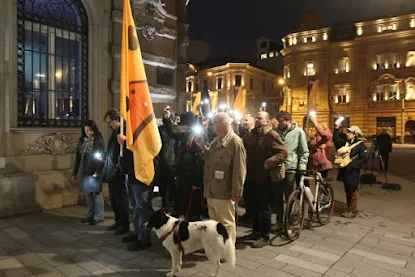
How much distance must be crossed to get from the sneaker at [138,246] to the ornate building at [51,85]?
3.24m

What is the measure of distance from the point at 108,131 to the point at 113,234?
349 centimetres

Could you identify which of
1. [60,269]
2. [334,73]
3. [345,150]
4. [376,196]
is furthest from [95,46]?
[334,73]

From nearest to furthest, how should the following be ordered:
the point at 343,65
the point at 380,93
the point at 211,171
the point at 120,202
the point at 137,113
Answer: the point at 211,171
the point at 137,113
the point at 120,202
the point at 380,93
the point at 343,65

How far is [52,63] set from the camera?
784 cm

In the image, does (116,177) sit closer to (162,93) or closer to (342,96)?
(162,93)

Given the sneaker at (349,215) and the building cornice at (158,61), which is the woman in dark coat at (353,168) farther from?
the building cornice at (158,61)

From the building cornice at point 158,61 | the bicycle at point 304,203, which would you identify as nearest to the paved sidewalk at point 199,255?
the bicycle at point 304,203

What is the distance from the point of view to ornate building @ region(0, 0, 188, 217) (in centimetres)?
692

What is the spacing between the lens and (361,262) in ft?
16.0

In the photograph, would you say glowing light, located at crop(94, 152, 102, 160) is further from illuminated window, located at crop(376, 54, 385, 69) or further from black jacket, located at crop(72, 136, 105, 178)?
illuminated window, located at crop(376, 54, 385, 69)

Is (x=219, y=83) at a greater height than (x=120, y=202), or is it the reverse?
(x=219, y=83)

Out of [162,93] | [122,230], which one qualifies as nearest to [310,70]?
[162,93]

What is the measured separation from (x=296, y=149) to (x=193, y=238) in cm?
307

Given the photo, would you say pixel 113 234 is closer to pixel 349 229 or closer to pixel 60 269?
pixel 60 269
